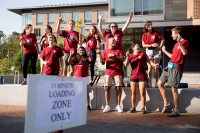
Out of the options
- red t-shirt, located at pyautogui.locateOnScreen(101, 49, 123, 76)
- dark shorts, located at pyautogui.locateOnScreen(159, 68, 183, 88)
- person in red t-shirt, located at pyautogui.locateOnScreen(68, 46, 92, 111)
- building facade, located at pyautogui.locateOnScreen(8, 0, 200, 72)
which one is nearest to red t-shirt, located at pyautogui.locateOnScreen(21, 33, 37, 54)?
person in red t-shirt, located at pyautogui.locateOnScreen(68, 46, 92, 111)

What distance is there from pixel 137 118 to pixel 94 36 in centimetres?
356

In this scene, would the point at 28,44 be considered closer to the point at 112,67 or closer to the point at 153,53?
the point at 112,67

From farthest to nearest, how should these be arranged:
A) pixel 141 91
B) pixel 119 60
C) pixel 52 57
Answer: pixel 52 57 → pixel 119 60 → pixel 141 91

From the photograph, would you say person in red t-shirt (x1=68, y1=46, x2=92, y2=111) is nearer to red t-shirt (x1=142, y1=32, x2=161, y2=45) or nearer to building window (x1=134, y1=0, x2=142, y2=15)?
red t-shirt (x1=142, y1=32, x2=161, y2=45)

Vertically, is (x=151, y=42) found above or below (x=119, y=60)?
above

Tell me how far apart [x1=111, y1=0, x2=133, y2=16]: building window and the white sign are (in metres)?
21.9

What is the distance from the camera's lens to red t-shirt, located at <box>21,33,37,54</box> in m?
11.1

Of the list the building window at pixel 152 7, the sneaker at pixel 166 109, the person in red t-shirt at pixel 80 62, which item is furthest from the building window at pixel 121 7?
the sneaker at pixel 166 109

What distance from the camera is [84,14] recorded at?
6781cm

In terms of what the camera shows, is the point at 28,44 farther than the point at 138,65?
Yes

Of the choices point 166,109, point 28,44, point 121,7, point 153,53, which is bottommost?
point 166,109

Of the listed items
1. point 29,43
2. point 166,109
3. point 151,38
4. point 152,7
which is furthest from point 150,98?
point 152,7

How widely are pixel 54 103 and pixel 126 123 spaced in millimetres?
4334

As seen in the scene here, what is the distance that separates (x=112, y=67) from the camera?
32.4 feet
